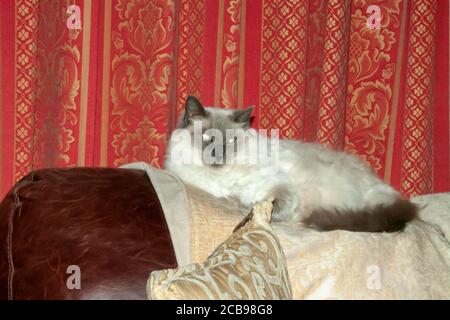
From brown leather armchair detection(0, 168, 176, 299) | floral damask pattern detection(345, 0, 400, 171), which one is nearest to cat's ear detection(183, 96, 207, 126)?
brown leather armchair detection(0, 168, 176, 299)

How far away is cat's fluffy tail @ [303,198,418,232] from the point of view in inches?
64.2

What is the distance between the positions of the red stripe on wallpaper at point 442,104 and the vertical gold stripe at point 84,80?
145cm

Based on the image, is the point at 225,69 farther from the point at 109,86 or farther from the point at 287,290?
the point at 287,290

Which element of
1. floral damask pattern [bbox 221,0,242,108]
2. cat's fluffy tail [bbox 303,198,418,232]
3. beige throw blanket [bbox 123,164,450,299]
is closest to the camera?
beige throw blanket [bbox 123,164,450,299]

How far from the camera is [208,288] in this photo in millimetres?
984

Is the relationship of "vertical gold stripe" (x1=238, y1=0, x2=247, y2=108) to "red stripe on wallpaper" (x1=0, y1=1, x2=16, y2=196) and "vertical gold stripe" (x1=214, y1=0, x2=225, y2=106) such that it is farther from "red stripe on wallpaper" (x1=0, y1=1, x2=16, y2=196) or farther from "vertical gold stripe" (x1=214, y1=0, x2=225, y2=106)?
"red stripe on wallpaper" (x1=0, y1=1, x2=16, y2=196)

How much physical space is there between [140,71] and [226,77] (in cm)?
33

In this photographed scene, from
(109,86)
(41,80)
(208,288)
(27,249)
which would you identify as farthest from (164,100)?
(208,288)

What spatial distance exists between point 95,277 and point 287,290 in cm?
42

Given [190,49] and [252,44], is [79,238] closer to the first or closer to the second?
[190,49]

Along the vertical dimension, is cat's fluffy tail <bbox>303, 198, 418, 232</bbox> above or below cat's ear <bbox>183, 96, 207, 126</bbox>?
below

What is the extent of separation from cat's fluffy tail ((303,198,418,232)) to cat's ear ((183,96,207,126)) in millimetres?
521

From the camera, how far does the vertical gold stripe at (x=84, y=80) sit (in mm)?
1950

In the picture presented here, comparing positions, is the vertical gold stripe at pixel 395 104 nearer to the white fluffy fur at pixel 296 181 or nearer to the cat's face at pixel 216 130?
the white fluffy fur at pixel 296 181
